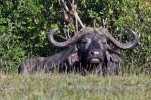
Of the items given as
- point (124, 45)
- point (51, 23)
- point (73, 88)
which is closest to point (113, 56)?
point (124, 45)

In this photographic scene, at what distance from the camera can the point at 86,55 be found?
13.5 metres

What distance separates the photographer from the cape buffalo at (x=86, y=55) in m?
13.6

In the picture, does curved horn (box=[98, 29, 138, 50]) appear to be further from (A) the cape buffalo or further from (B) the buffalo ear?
(B) the buffalo ear

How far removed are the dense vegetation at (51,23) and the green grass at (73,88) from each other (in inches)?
236

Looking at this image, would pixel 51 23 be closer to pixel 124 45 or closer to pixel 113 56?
pixel 124 45

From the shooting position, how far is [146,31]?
Answer: 15906mm

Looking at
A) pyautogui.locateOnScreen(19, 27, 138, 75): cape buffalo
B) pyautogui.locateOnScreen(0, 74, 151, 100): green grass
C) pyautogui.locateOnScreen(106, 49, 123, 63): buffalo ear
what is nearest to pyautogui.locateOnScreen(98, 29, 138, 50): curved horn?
pyautogui.locateOnScreen(19, 27, 138, 75): cape buffalo

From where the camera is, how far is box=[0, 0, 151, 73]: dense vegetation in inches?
624

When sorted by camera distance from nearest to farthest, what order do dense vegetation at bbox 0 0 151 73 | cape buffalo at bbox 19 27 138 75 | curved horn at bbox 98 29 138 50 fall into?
1. cape buffalo at bbox 19 27 138 75
2. curved horn at bbox 98 29 138 50
3. dense vegetation at bbox 0 0 151 73

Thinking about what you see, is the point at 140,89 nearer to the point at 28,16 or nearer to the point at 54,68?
the point at 54,68

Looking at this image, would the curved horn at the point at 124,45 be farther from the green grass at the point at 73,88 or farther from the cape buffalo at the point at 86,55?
the green grass at the point at 73,88

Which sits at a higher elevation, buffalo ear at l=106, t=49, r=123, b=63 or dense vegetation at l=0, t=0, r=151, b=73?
dense vegetation at l=0, t=0, r=151, b=73

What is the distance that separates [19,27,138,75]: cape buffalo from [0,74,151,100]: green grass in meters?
3.67

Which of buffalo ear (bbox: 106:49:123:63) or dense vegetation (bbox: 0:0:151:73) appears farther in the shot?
dense vegetation (bbox: 0:0:151:73)
